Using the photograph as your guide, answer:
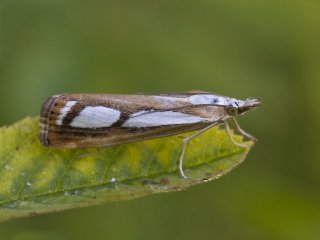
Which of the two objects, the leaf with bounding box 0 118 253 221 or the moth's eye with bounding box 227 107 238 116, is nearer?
the leaf with bounding box 0 118 253 221

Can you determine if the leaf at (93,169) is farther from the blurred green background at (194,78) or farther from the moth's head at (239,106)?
the blurred green background at (194,78)

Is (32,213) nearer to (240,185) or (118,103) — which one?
(118,103)

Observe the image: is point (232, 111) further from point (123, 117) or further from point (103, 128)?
point (103, 128)

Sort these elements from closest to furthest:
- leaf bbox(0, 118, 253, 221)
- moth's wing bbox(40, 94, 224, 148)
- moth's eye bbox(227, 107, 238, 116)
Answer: leaf bbox(0, 118, 253, 221) → moth's wing bbox(40, 94, 224, 148) → moth's eye bbox(227, 107, 238, 116)

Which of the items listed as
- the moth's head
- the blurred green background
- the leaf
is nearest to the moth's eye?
the moth's head

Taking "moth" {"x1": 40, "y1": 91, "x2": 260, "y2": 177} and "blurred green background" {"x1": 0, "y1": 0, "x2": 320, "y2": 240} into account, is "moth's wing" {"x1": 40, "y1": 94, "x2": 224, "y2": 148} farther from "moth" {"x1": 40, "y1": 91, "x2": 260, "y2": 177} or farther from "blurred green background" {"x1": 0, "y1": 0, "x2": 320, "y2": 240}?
"blurred green background" {"x1": 0, "y1": 0, "x2": 320, "y2": 240}

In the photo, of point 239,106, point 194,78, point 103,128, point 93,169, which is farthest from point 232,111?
point 93,169
